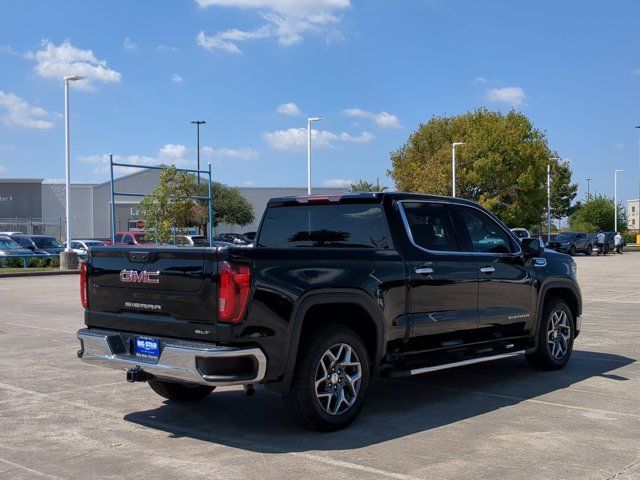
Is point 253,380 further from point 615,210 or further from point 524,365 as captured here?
point 615,210

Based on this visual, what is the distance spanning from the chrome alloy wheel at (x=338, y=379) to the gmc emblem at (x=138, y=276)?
1.44m

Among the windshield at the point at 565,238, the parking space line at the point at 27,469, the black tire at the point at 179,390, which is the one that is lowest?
the parking space line at the point at 27,469

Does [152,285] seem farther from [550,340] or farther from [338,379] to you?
[550,340]

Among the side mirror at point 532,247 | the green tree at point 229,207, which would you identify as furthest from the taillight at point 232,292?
the green tree at point 229,207

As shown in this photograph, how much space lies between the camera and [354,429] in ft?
20.3

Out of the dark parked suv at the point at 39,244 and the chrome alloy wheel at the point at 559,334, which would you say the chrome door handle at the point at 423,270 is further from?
the dark parked suv at the point at 39,244

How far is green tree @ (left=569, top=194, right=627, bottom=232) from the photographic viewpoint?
239ft

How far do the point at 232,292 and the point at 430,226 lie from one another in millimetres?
2478

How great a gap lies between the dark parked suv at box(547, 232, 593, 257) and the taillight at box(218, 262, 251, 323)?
46.2 meters

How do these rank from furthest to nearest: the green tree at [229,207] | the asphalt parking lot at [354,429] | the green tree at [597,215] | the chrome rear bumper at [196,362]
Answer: the green tree at [597,215], the green tree at [229,207], the chrome rear bumper at [196,362], the asphalt parking lot at [354,429]

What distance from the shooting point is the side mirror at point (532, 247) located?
8.16 metres

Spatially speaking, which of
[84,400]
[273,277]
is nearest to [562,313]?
[273,277]

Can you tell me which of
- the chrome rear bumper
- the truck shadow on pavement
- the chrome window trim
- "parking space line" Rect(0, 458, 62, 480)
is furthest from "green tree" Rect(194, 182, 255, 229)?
"parking space line" Rect(0, 458, 62, 480)

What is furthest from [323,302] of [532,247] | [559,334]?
[559,334]
